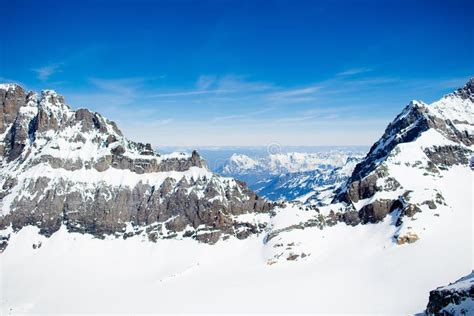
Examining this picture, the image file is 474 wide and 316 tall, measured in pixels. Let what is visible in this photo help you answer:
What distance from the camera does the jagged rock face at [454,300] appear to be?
9538 cm

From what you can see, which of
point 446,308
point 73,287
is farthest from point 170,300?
point 446,308

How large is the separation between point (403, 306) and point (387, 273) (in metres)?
35.7

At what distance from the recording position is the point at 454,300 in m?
101

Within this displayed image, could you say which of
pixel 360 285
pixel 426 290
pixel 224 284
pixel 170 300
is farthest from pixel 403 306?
pixel 170 300

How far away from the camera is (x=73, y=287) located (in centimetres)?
19862

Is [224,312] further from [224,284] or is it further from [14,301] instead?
[14,301]

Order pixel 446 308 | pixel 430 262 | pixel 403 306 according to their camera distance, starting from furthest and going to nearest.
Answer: pixel 430 262, pixel 403 306, pixel 446 308

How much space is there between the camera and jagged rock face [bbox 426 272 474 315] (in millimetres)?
95375

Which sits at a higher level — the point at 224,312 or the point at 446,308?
the point at 446,308

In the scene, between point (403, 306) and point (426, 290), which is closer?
point (403, 306)

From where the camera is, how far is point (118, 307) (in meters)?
169

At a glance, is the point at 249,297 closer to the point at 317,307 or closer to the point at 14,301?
the point at 317,307

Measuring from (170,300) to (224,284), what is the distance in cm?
2664

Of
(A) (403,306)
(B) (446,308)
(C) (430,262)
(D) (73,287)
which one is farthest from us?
(D) (73,287)
